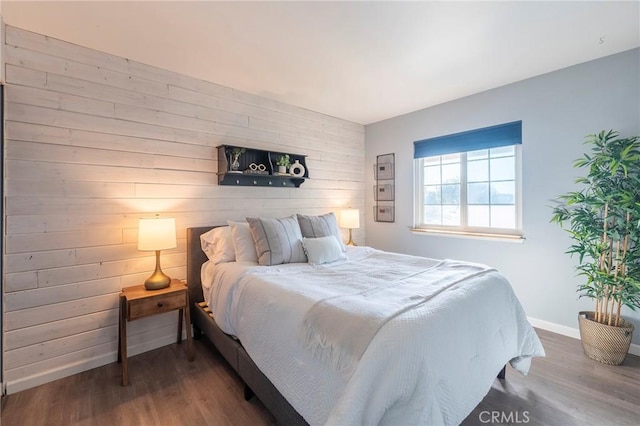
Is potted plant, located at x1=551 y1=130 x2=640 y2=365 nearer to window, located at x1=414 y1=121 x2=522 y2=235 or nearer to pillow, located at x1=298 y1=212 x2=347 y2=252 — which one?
window, located at x1=414 y1=121 x2=522 y2=235

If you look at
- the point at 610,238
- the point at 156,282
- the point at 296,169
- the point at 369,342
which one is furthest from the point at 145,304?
the point at 610,238

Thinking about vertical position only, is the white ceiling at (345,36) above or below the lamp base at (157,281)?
above

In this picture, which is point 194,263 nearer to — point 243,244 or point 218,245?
point 218,245

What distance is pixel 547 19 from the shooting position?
190 cm

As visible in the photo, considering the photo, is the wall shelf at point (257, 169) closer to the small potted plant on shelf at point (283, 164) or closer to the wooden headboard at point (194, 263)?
the small potted plant on shelf at point (283, 164)

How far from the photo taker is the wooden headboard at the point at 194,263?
259cm

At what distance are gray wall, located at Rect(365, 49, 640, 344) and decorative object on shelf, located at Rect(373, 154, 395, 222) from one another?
85 cm

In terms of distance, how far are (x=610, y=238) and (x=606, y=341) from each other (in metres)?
0.80

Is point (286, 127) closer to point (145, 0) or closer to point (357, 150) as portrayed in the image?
point (357, 150)

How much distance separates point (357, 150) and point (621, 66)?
2794 millimetres

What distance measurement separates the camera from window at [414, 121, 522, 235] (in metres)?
2.99

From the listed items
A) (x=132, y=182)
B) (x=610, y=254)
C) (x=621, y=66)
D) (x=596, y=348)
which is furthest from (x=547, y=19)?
(x=132, y=182)

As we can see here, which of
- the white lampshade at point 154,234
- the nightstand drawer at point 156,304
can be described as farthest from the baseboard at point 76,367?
the white lampshade at point 154,234

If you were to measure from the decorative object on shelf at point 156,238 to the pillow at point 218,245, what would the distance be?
1.29ft
